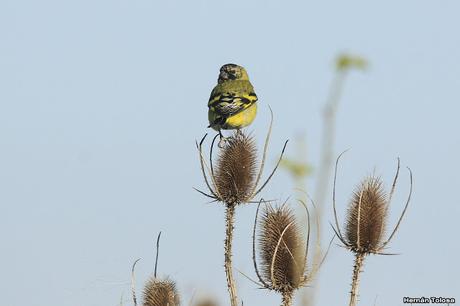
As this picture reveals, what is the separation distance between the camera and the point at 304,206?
23.2ft

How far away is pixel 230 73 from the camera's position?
17312 mm

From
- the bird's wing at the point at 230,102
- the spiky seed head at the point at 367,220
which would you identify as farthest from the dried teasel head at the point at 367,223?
the bird's wing at the point at 230,102

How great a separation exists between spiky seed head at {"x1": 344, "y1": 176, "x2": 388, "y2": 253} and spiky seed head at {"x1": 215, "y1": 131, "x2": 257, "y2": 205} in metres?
1.56

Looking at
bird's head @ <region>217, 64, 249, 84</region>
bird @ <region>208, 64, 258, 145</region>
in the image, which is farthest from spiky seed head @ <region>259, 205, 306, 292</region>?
bird's head @ <region>217, 64, 249, 84</region>

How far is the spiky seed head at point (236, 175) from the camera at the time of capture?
40.7 feet

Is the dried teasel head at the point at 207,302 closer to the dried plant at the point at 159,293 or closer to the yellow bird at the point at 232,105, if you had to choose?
the dried plant at the point at 159,293

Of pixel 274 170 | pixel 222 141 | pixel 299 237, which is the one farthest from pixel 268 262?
pixel 222 141

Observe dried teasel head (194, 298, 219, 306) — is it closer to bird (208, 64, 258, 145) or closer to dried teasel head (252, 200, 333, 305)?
dried teasel head (252, 200, 333, 305)

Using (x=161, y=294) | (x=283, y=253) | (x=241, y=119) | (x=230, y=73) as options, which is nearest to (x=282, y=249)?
(x=283, y=253)

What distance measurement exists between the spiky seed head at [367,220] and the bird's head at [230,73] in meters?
5.35

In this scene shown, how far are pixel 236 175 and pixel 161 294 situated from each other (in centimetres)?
233

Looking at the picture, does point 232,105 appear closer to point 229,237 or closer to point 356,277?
point 229,237

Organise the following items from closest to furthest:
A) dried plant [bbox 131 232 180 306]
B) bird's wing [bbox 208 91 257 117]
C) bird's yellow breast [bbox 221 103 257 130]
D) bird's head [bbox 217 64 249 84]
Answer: dried plant [bbox 131 232 180 306]
bird's yellow breast [bbox 221 103 257 130]
bird's wing [bbox 208 91 257 117]
bird's head [bbox 217 64 249 84]

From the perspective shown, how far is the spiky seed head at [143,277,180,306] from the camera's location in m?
10.9
